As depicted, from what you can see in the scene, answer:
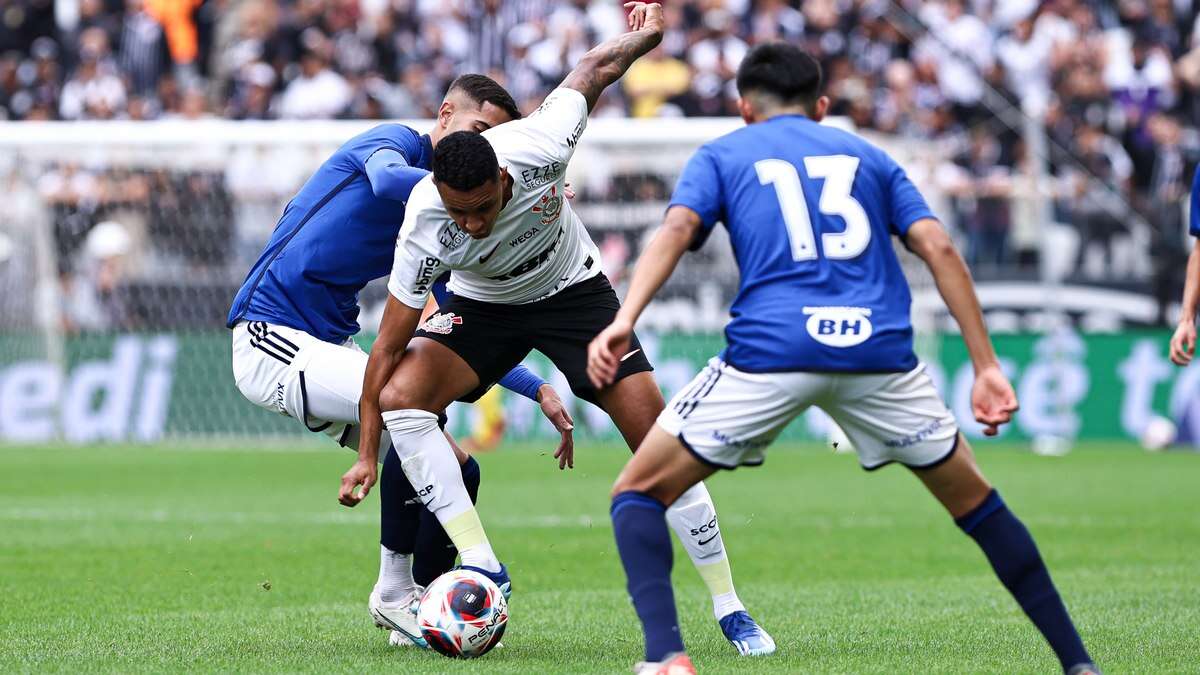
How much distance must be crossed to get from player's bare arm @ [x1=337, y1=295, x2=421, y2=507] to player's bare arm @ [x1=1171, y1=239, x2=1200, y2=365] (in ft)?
12.3

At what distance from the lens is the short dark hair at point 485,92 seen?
282 inches

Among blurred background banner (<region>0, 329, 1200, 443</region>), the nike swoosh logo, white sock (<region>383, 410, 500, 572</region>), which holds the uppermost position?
the nike swoosh logo

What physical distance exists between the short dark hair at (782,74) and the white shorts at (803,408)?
91cm

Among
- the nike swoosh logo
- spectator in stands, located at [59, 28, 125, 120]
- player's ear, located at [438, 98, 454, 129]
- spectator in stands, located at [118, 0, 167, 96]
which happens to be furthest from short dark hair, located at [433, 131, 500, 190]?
spectator in stands, located at [118, 0, 167, 96]

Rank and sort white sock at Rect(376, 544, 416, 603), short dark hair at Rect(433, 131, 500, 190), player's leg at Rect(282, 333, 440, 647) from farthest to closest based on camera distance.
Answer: white sock at Rect(376, 544, 416, 603)
player's leg at Rect(282, 333, 440, 647)
short dark hair at Rect(433, 131, 500, 190)

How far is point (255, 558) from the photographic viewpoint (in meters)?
10.2

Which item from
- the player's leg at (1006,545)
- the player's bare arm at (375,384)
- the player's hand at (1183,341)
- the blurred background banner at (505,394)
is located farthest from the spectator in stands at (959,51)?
the player's leg at (1006,545)

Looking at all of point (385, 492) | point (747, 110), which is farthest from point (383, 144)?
point (747, 110)

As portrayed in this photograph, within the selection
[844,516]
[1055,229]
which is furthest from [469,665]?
[1055,229]

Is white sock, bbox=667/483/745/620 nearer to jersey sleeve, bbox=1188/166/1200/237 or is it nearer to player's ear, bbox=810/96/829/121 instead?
player's ear, bbox=810/96/829/121

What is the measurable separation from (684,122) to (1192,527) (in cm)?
912

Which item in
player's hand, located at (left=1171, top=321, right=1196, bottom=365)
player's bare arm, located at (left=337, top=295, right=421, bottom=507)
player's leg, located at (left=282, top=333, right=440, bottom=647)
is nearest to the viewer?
player's bare arm, located at (left=337, top=295, right=421, bottom=507)

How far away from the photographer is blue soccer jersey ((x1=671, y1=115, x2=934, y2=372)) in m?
5.39

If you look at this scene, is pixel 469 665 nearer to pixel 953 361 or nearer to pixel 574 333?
pixel 574 333
